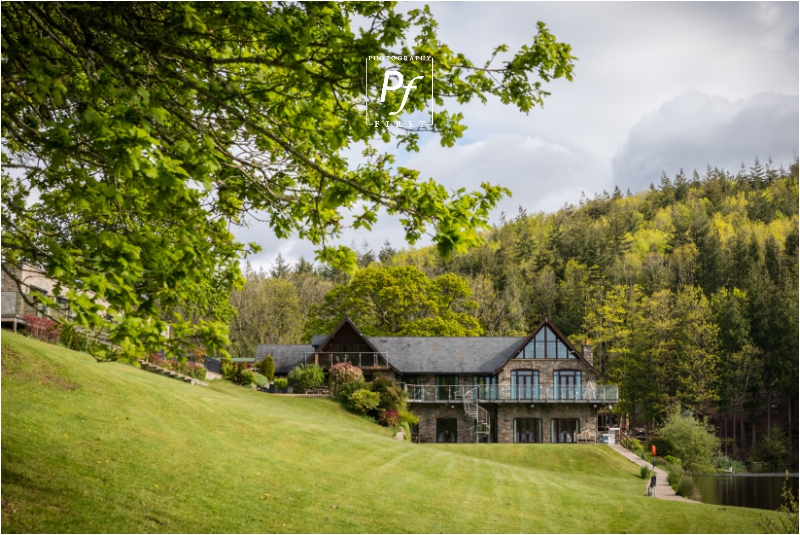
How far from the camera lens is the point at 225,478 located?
13.1 metres

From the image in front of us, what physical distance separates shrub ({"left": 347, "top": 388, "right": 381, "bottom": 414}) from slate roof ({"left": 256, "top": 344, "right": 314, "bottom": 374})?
9.75 meters

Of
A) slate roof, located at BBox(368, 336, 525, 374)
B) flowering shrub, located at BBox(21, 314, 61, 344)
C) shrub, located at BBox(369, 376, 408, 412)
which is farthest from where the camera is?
slate roof, located at BBox(368, 336, 525, 374)

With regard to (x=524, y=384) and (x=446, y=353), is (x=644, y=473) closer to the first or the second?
(x=524, y=384)

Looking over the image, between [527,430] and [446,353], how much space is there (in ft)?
20.8

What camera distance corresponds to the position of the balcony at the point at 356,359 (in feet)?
132

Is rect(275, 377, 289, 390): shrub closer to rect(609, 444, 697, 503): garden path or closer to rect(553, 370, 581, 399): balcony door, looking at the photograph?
rect(553, 370, 581, 399): balcony door

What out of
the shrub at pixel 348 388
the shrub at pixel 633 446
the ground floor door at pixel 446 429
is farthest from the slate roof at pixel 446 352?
the shrub at pixel 633 446

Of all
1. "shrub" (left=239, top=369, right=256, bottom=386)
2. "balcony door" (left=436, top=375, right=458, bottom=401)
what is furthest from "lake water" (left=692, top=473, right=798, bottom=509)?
"shrub" (left=239, top=369, right=256, bottom=386)

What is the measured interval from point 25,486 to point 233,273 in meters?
4.00

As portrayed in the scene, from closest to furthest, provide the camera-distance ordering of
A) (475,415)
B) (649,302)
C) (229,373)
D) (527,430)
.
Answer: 1. (229,373)
2. (475,415)
3. (527,430)
4. (649,302)

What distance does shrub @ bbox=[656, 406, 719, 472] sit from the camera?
38031 millimetres

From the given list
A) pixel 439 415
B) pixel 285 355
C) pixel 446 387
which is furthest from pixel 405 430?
pixel 285 355

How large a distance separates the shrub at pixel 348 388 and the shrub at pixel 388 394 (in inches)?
21.2

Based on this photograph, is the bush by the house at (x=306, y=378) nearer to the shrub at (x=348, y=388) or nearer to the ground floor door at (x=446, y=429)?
the shrub at (x=348, y=388)
